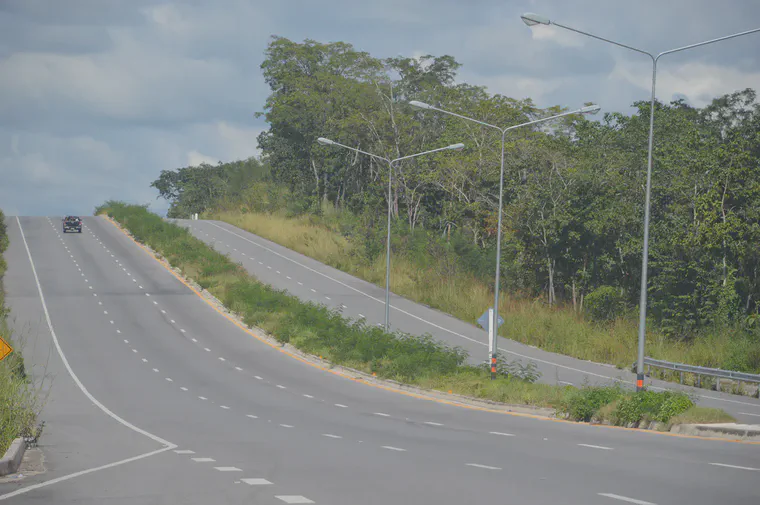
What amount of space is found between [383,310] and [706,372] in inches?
856

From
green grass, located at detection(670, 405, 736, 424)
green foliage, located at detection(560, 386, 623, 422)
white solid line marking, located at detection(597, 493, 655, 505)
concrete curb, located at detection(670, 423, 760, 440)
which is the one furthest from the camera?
green foliage, located at detection(560, 386, 623, 422)

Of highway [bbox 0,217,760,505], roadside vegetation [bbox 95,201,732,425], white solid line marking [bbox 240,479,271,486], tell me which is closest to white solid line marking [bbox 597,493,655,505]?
highway [bbox 0,217,760,505]

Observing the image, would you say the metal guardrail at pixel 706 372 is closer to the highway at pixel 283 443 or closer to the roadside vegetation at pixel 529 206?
the roadside vegetation at pixel 529 206

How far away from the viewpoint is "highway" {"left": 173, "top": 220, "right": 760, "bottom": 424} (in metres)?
30.9

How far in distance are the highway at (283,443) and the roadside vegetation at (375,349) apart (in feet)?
3.56

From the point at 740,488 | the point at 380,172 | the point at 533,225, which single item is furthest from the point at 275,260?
the point at 740,488

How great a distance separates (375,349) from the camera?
32.8 meters

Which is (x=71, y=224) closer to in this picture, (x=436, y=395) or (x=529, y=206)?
(x=529, y=206)

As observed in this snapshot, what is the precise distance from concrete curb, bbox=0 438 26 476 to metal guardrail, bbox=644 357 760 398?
24.2 m

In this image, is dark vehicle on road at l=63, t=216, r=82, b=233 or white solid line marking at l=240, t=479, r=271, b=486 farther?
dark vehicle on road at l=63, t=216, r=82, b=233

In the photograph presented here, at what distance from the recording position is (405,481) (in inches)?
Answer: 449

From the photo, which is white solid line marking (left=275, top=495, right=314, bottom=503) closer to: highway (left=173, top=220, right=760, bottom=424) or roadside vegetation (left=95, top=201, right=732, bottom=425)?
roadside vegetation (left=95, top=201, right=732, bottom=425)

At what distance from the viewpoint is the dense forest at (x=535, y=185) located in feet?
133

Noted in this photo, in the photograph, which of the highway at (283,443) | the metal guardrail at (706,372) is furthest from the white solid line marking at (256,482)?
the metal guardrail at (706,372)
